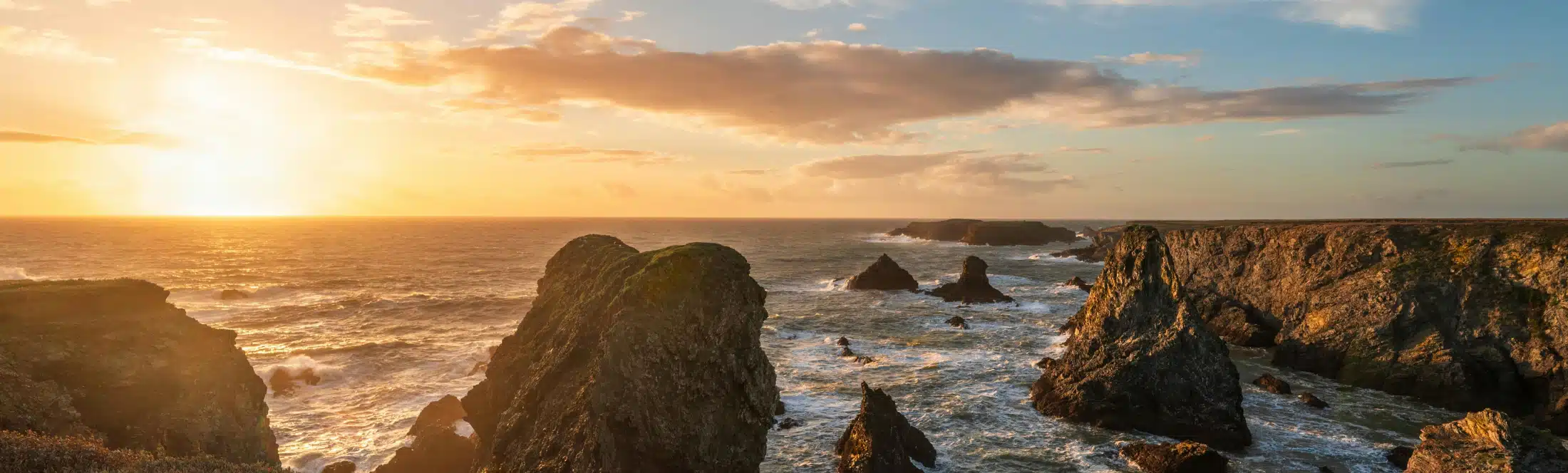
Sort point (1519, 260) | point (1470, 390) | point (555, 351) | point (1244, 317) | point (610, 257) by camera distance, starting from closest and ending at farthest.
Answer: point (555, 351) → point (610, 257) → point (1470, 390) → point (1519, 260) → point (1244, 317)

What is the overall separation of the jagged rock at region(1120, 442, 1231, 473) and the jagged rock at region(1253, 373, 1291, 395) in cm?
1321

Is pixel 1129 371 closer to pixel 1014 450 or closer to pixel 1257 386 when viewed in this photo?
pixel 1014 450

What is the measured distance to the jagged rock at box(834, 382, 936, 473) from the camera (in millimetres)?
24297

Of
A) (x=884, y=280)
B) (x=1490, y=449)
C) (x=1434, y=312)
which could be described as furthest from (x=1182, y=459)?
(x=884, y=280)

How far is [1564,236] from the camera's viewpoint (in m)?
35.5

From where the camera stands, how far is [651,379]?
17547 millimetres

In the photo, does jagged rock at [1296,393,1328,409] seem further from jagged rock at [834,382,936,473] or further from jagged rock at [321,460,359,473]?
jagged rock at [321,460,359,473]

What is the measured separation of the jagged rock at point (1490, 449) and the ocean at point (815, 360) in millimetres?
6578

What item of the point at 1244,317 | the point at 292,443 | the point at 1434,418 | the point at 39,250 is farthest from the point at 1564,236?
the point at 39,250

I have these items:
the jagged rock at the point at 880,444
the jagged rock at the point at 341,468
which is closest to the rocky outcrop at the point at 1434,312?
the jagged rock at the point at 880,444

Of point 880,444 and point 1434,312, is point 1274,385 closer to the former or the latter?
point 1434,312

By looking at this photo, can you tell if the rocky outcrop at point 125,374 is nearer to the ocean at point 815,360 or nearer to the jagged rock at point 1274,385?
the ocean at point 815,360

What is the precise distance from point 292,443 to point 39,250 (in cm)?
17804

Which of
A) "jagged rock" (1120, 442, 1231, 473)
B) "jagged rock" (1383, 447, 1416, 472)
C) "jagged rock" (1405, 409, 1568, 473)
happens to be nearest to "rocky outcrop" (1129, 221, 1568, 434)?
"jagged rock" (1383, 447, 1416, 472)
